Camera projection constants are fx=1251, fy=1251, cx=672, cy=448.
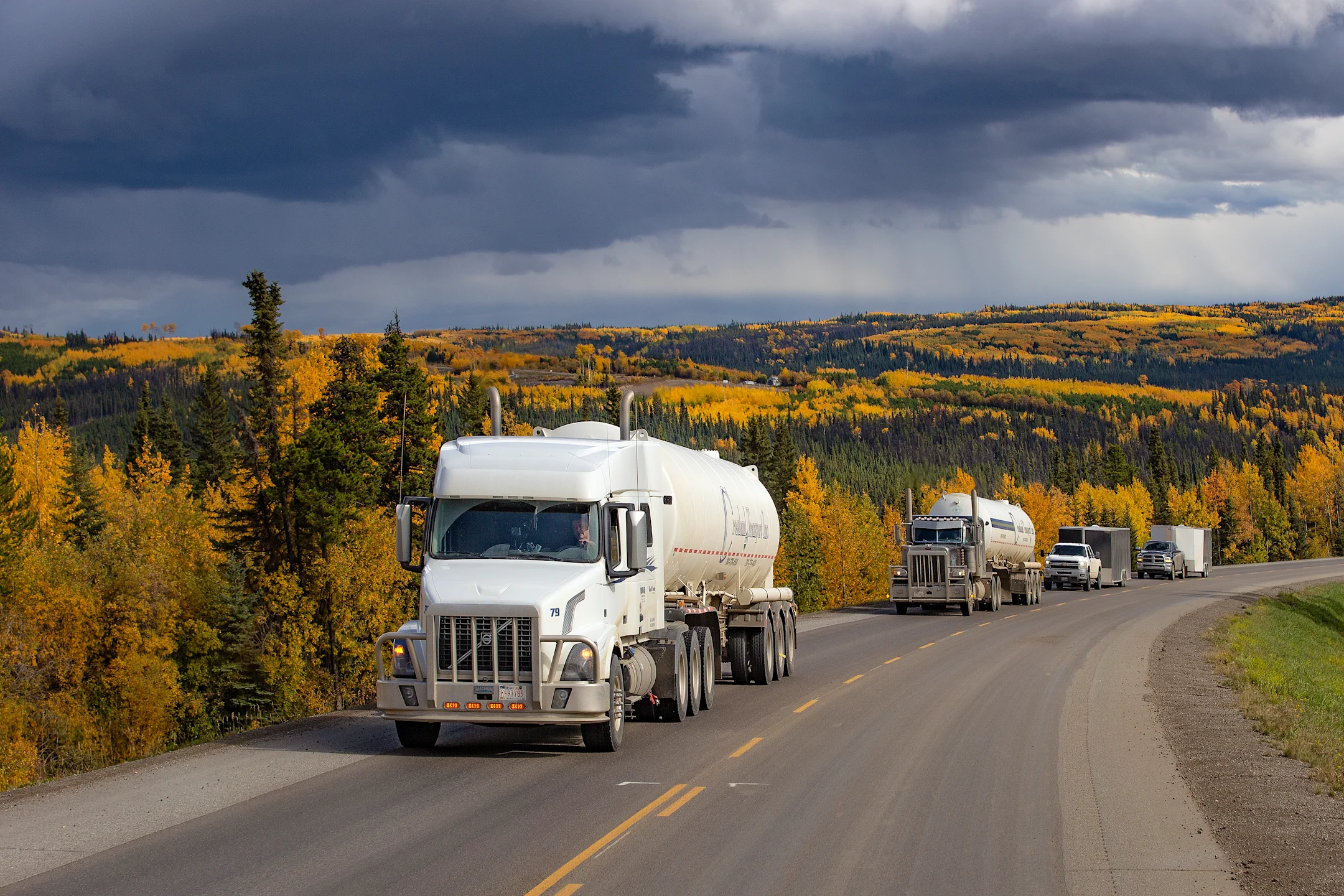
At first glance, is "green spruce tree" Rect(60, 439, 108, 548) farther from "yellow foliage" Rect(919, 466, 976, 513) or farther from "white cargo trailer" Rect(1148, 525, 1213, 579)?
"yellow foliage" Rect(919, 466, 976, 513)

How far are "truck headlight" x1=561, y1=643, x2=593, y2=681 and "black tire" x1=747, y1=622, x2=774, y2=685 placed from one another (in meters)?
9.29

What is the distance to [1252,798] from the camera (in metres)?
12.3

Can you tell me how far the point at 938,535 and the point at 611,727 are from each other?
32.9m

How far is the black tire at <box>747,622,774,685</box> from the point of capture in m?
23.2

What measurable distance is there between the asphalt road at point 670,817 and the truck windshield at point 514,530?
7.85ft

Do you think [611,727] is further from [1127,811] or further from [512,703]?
[1127,811]

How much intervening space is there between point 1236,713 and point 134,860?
1628 cm

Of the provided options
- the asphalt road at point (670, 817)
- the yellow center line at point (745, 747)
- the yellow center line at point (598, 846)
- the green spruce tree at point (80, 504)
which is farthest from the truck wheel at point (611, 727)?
the green spruce tree at point (80, 504)

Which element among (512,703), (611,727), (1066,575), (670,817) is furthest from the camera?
(1066,575)

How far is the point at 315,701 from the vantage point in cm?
5322

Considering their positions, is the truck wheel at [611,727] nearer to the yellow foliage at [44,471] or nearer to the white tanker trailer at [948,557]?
the white tanker trailer at [948,557]

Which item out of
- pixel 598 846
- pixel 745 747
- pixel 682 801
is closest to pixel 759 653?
pixel 745 747

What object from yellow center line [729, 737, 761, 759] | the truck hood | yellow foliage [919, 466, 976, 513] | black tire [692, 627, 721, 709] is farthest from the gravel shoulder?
yellow foliage [919, 466, 976, 513]

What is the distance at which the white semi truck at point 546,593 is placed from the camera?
14.0 m
